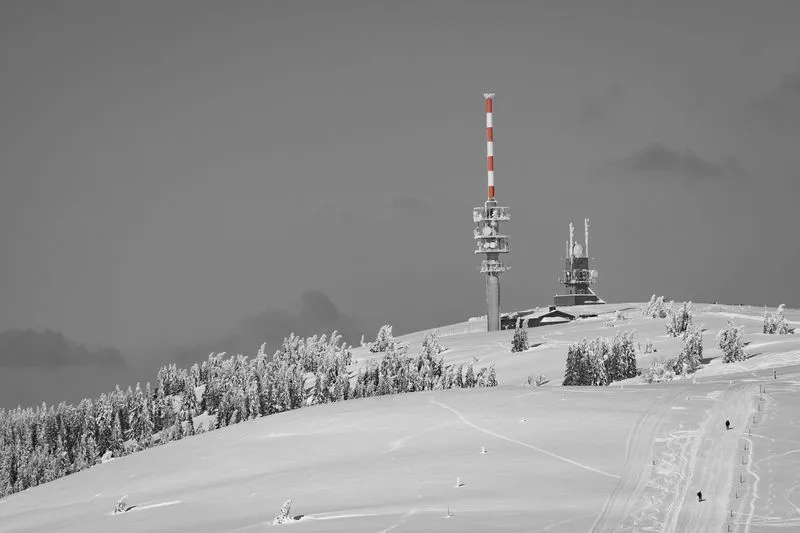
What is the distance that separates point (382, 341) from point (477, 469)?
9450 cm

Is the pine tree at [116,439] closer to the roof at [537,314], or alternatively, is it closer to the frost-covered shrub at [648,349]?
the frost-covered shrub at [648,349]

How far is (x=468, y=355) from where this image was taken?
109625mm

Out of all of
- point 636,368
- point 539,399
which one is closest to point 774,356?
point 636,368

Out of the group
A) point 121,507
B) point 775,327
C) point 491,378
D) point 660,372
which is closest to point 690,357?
point 660,372

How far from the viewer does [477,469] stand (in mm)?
38812

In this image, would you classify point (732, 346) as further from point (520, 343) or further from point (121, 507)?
point (121, 507)

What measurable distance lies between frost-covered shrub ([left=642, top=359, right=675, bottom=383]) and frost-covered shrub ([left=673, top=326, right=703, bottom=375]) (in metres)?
0.54

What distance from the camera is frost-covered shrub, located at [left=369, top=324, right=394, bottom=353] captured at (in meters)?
132

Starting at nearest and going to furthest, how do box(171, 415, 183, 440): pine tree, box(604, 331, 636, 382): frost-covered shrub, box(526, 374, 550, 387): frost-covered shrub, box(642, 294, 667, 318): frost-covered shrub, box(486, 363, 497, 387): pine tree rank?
box(604, 331, 636, 382): frost-covered shrub
box(526, 374, 550, 387): frost-covered shrub
box(486, 363, 497, 387): pine tree
box(171, 415, 183, 440): pine tree
box(642, 294, 667, 318): frost-covered shrub

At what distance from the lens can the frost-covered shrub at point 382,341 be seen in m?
132

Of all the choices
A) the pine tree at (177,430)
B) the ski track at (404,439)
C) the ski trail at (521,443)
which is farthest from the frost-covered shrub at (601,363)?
the pine tree at (177,430)

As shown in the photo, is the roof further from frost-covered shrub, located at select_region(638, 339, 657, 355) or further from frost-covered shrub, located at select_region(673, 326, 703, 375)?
frost-covered shrub, located at select_region(673, 326, 703, 375)

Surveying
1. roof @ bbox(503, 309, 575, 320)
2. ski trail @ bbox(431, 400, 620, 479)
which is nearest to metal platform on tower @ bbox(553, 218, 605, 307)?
roof @ bbox(503, 309, 575, 320)

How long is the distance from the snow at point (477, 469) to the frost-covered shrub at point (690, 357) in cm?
1903
